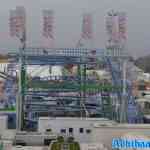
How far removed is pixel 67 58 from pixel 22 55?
111 inches

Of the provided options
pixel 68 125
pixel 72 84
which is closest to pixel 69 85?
pixel 72 84

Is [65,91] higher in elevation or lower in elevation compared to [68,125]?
higher

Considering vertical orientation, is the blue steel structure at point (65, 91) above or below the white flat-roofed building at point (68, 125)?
above

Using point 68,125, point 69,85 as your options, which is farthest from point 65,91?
point 68,125

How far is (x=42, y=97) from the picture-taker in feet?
94.4

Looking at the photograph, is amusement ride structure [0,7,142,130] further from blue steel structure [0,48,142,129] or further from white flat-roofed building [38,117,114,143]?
white flat-roofed building [38,117,114,143]

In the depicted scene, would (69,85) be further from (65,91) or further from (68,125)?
(68,125)

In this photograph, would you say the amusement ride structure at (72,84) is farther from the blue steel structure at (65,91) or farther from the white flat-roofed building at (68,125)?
the white flat-roofed building at (68,125)

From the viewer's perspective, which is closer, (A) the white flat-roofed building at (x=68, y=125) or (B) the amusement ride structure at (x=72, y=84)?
(A) the white flat-roofed building at (x=68, y=125)

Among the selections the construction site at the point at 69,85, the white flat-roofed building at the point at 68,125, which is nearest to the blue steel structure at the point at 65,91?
the construction site at the point at 69,85

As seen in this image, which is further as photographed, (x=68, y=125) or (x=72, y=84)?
(x=72, y=84)

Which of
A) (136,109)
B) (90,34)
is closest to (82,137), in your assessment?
(136,109)

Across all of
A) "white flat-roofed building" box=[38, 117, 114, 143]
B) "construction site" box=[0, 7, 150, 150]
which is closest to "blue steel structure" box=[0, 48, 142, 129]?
"construction site" box=[0, 7, 150, 150]

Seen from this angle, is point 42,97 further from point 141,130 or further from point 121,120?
point 141,130
